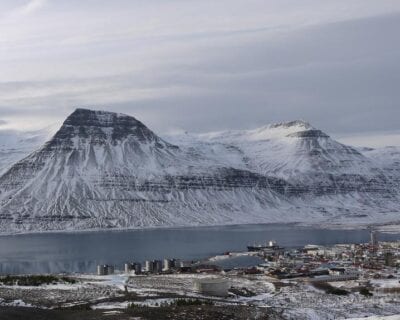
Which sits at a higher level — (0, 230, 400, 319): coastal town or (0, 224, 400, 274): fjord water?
(0, 224, 400, 274): fjord water

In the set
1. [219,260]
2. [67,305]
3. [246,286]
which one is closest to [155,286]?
[246,286]

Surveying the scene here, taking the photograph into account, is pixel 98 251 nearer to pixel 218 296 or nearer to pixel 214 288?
pixel 214 288

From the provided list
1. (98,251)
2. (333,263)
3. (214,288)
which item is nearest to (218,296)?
(214,288)

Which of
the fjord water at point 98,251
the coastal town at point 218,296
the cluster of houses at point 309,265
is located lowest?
the coastal town at point 218,296

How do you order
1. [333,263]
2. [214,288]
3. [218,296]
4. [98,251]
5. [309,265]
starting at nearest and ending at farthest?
[218,296]
[214,288]
[309,265]
[333,263]
[98,251]

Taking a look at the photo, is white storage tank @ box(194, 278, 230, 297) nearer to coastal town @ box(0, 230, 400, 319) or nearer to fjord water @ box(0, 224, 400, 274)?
coastal town @ box(0, 230, 400, 319)

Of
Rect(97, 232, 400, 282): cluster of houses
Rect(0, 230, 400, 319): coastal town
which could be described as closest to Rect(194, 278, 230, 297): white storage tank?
Rect(0, 230, 400, 319): coastal town

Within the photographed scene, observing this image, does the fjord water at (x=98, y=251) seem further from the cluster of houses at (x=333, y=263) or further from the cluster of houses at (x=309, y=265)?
the cluster of houses at (x=333, y=263)

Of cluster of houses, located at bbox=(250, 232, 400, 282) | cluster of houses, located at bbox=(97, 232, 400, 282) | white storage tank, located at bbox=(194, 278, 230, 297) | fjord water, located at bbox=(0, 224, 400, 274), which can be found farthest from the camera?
fjord water, located at bbox=(0, 224, 400, 274)

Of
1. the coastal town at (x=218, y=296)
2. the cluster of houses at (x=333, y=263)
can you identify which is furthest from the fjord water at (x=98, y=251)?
the coastal town at (x=218, y=296)

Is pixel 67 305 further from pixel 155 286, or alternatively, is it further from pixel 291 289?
pixel 291 289

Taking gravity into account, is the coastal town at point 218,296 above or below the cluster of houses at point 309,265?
below
